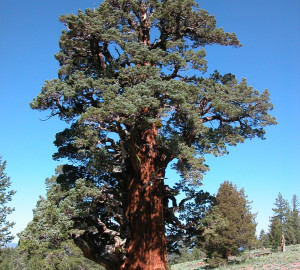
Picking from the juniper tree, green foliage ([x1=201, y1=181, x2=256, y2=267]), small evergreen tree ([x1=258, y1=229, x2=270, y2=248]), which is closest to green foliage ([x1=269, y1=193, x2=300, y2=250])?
small evergreen tree ([x1=258, y1=229, x2=270, y2=248])

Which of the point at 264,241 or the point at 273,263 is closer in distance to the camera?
the point at 273,263

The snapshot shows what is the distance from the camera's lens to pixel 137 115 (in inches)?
285

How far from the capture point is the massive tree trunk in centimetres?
808

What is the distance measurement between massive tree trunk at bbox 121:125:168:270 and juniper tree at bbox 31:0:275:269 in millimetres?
30

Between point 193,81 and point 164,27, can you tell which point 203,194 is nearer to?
point 193,81

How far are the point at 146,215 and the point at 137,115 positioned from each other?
3.25 metres

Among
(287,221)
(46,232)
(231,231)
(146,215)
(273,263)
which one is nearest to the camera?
(46,232)

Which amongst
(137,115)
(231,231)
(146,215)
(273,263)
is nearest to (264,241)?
(231,231)

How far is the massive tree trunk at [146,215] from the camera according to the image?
8078 millimetres

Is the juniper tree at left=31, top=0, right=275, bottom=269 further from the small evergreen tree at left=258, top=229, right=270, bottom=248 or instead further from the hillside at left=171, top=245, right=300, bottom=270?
the small evergreen tree at left=258, top=229, right=270, bottom=248

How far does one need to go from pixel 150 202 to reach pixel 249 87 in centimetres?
505

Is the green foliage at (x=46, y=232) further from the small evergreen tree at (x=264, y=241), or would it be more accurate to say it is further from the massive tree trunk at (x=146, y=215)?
the small evergreen tree at (x=264, y=241)

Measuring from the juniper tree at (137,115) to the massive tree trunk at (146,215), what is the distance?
0.03 m

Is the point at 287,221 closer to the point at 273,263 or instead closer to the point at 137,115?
the point at 273,263
